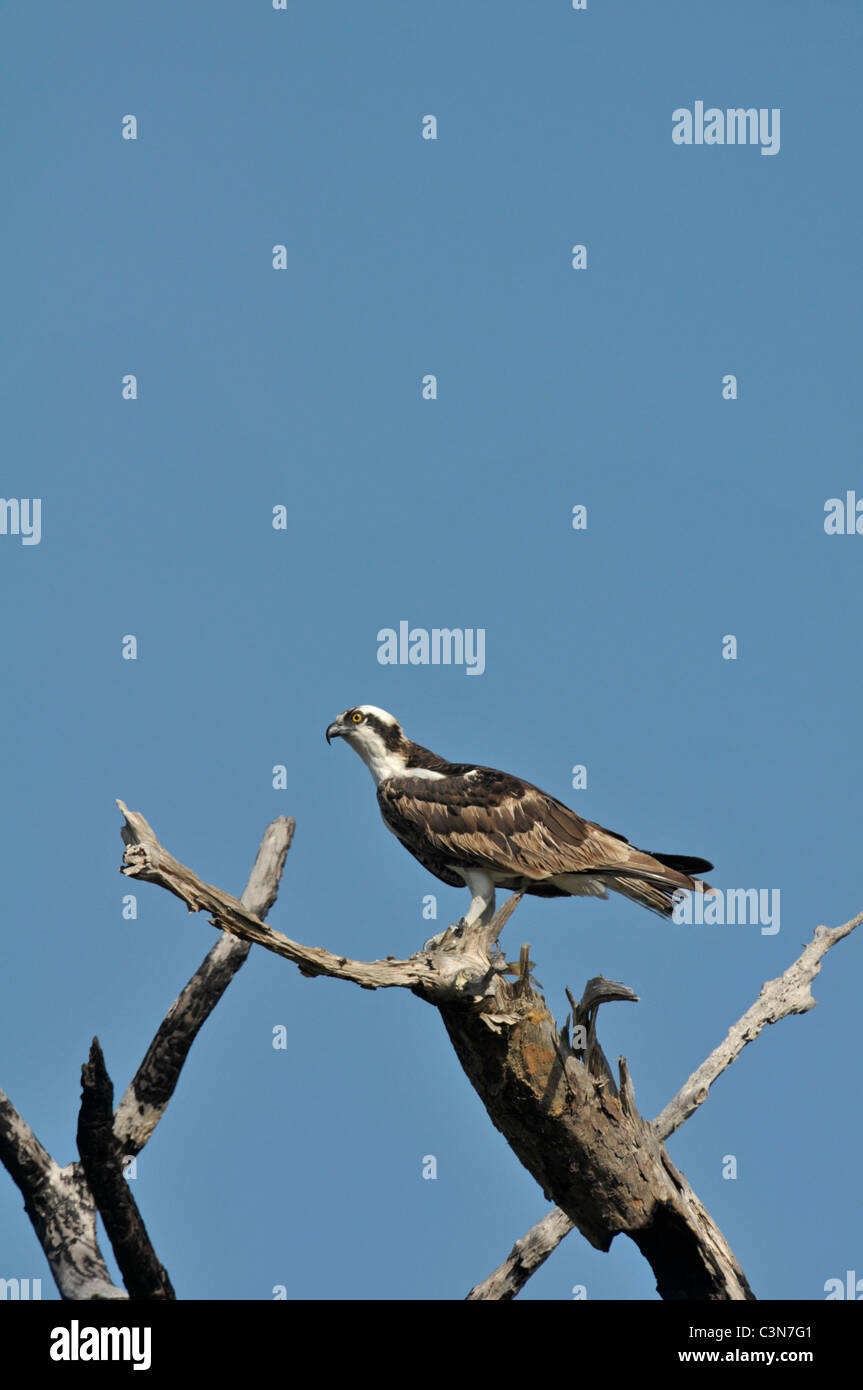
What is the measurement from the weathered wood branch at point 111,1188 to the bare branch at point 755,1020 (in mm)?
4636

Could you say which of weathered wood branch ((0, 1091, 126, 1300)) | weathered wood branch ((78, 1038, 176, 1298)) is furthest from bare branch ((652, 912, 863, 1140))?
weathered wood branch ((0, 1091, 126, 1300))

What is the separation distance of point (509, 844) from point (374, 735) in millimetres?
1666

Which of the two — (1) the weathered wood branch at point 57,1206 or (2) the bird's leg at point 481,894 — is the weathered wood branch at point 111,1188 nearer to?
(1) the weathered wood branch at point 57,1206

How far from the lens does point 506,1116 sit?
1070 cm

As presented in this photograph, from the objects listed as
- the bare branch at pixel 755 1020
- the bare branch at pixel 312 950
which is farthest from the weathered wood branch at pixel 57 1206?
the bare branch at pixel 755 1020

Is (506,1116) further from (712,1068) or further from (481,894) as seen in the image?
(712,1068)

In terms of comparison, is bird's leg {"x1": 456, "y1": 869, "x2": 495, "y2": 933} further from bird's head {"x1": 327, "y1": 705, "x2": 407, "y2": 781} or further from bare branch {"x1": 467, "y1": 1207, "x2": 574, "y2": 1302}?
bare branch {"x1": 467, "y1": 1207, "x2": 574, "y2": 1302}

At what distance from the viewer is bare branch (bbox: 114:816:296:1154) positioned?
12.4 meters
